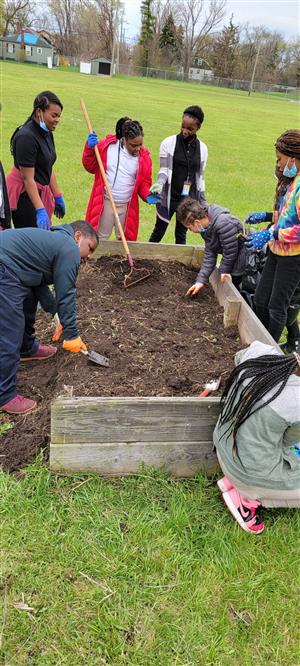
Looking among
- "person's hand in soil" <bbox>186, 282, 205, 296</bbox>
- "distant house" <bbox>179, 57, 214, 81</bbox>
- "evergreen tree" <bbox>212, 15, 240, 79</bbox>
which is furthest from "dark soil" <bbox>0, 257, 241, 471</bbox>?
"evergreen tree" <bbox>212, 15, 240, 79</bbox>

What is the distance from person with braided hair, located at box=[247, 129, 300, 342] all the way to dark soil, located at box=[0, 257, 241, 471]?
39 cm

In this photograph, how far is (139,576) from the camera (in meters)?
2.29

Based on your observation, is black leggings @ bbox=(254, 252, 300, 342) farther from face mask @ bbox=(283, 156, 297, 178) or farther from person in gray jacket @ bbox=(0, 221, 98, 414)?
person in gray jacket @ bbox=(0, 221, 98, 414)

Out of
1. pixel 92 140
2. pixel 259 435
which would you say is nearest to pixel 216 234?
pixel 92 140

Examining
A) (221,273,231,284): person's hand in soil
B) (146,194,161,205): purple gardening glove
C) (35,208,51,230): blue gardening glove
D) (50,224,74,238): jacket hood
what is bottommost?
(221,273,231,284): person's hand in soil

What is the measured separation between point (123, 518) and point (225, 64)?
84574mm

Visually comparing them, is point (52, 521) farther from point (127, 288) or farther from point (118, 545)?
point (127, 288)

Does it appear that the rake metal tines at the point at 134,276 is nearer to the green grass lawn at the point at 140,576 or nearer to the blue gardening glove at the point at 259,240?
the blue gardening glove at the point at 259,240

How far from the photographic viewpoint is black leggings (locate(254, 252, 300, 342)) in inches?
148

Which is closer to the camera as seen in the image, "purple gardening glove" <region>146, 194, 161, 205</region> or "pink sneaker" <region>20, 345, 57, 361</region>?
"pink sneaker" <region>20, 345, 57, 361</region>

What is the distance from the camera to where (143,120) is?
19.6m

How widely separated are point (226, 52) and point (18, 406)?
85224mm

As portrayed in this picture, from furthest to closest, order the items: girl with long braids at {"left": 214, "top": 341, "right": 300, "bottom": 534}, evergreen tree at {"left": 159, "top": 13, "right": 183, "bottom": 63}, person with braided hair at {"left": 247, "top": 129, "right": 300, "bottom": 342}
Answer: evergreen tree at {"left": 159, "top": 13, "right": 183, "bottom": 63}
person with braided hair at {"left": 247, "top": 129, "right": 300, "bottom": 342}
girl with long braids at {"left": 214, "top": 341, "right": 300, "bottom": 534}

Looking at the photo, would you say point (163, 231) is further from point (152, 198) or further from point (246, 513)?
point (246, 513)
